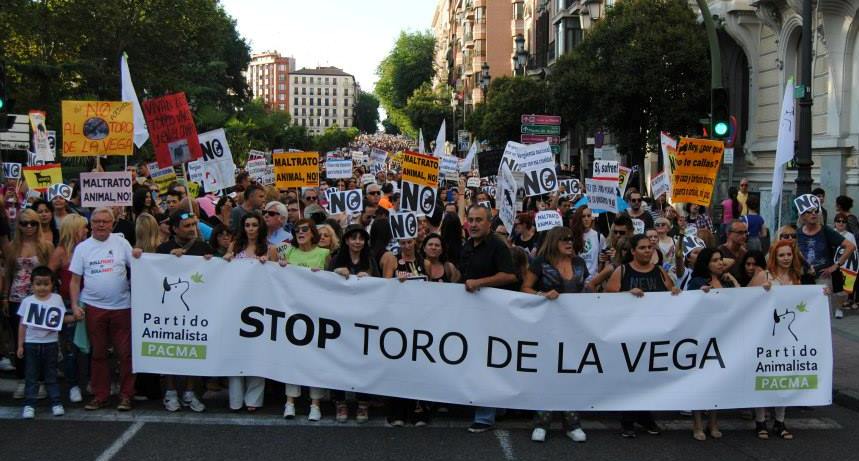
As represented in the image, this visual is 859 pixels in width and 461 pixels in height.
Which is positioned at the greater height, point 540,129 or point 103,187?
point 540,129

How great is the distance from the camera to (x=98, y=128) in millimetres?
12422

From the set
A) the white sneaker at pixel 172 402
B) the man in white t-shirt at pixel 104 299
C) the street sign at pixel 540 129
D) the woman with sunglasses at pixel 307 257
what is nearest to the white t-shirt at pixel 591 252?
the woman with sunglasses at pixel 307 257

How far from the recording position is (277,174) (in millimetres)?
14203

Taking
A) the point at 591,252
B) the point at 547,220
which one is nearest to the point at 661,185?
the point at 547,220

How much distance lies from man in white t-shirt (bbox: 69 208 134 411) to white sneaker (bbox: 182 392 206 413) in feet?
1.42

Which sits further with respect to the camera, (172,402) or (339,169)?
(339,169)

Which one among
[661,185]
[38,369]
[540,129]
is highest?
[540,129]

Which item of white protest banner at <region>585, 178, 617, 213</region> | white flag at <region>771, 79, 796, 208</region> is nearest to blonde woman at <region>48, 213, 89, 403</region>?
white protest banner at <region>585, 178, 617, 213</region>

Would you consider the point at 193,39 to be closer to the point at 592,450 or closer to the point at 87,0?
the point at 87,0

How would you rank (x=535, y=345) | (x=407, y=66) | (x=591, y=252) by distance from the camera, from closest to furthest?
(x=535, y=345) < (x=591, y=252) < (x=407, y=66)

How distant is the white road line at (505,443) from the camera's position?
6.71 m

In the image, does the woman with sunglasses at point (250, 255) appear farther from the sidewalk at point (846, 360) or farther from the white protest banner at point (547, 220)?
the sidewalk at point (846, 360)

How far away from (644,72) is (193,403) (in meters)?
20.6

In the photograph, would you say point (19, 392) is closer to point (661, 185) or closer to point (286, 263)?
point (286, 263)
